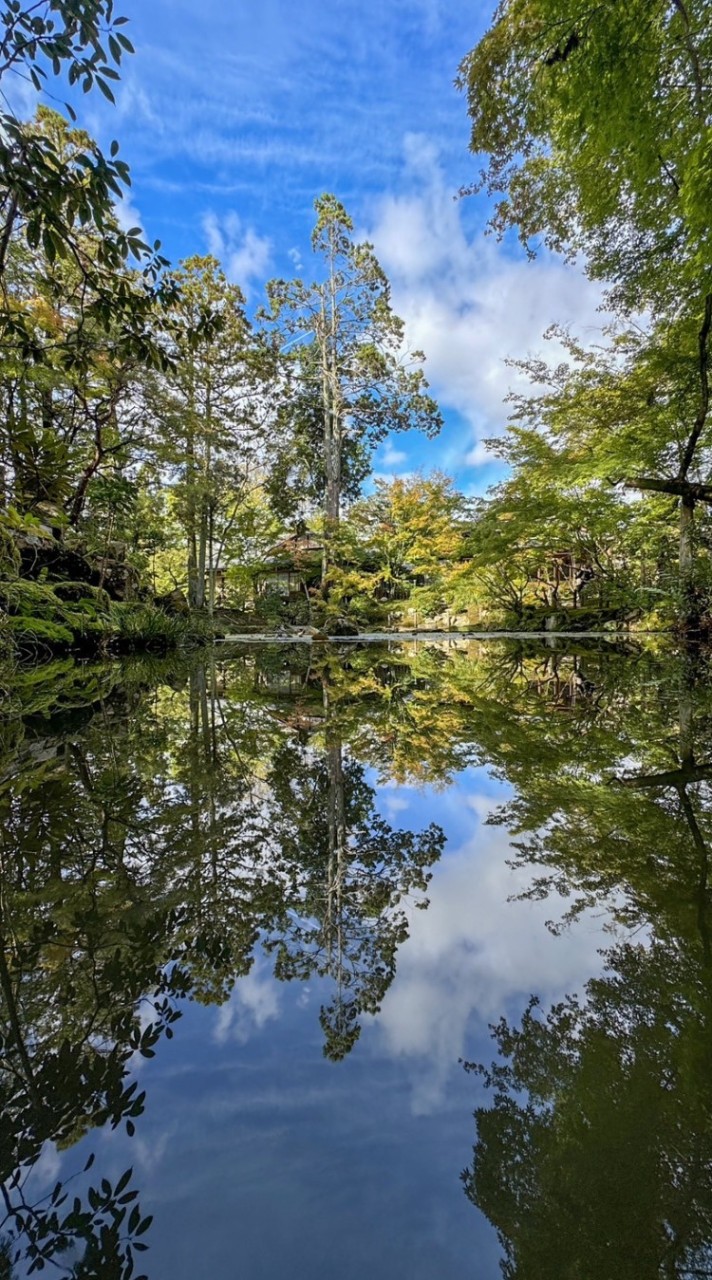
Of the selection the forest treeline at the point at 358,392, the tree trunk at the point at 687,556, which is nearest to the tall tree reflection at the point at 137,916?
the forest treeline at the point at 358,392

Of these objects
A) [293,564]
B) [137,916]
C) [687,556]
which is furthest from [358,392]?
[137,916]

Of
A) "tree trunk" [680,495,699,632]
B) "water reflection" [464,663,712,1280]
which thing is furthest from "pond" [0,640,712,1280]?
"tree trunk" [680,495,699,632]

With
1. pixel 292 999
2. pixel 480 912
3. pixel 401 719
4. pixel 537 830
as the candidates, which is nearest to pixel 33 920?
pixel 292 999

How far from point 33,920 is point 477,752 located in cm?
166

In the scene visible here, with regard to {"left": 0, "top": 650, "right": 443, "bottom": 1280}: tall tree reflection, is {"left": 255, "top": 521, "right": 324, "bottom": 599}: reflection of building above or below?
above

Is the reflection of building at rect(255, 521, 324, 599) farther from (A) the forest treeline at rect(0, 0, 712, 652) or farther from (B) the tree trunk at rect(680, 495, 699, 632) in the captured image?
(B) the tree trunk at rect(680, 495, 699, 632)

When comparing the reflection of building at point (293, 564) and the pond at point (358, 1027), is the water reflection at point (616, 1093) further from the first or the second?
the reflection of building at point (293, 564)

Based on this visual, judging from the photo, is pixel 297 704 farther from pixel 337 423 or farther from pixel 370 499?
pixel 370 499

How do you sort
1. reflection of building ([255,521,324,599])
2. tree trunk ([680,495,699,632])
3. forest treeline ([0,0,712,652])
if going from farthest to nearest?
reflection of building ([255,521,324,599]) < tree trunk ([680,495,699,632]) < forest treeline ([0,0,712,652])

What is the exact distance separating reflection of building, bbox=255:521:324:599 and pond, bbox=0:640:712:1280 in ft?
42.6

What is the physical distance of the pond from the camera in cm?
48

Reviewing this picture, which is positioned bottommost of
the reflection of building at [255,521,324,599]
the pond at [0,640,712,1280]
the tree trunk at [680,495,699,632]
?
the pond at [0,640,712,1280]

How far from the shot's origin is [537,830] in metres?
1.44

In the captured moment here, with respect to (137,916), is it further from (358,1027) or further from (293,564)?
(293,564)
